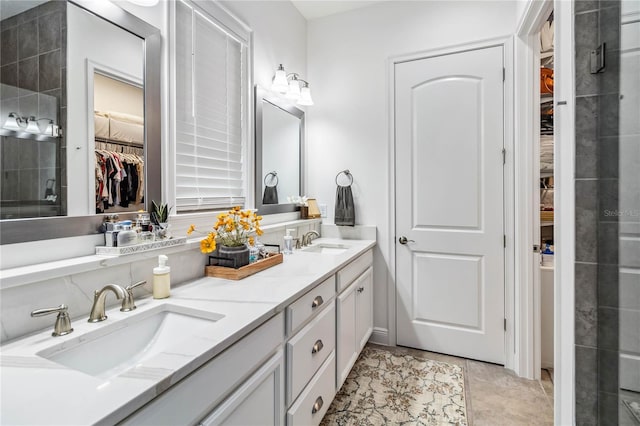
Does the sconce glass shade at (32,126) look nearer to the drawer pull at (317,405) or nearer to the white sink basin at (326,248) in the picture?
the drawer pull at (317,405)

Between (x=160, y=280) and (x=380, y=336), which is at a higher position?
(x=160, y=280)

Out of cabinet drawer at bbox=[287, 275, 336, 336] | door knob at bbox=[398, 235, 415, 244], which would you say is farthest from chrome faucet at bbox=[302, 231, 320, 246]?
cabinet drawer at bbox=[287, 275, 336, 336]

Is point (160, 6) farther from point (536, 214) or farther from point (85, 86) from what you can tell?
point (536, 214)

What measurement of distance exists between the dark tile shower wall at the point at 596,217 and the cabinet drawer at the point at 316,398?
1071 mm

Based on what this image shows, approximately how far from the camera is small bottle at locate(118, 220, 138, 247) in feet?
3.94

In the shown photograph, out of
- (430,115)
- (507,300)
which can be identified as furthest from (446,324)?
(430,115)

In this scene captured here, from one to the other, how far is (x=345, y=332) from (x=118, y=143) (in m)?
1.53

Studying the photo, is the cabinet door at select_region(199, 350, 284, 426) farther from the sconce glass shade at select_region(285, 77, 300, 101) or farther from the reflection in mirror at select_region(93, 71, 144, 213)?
the sconce glass shade at select_region(285, 77, 300, 101)

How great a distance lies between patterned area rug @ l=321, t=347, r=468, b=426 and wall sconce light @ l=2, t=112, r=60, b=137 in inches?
71.5

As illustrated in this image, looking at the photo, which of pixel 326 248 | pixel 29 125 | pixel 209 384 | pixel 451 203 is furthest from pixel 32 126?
pixel 451 203

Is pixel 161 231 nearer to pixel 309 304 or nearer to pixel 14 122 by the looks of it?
pixel 14 122

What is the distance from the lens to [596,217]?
49.6 inches

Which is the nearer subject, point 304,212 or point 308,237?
point 308,237

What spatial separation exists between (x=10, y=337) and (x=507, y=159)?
105 inches
